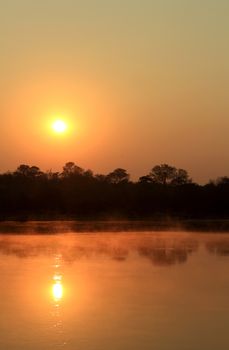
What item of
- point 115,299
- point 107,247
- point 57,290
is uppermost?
point 107,247

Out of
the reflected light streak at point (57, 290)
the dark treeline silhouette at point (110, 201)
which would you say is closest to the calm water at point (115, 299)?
the reflected light streak at point (57, 290)

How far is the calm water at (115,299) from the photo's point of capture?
827 centimetres

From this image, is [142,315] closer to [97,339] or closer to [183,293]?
[97,339]

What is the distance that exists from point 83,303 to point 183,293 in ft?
6.48

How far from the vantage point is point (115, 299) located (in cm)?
1097

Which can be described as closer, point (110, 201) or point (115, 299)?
point (115, 299)

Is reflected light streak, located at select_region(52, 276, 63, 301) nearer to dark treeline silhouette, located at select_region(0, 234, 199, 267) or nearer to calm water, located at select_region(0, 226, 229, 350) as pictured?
calm water, located at select_region(0, 226, 229, 350)

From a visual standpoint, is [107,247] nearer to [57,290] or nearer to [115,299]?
[57,290]

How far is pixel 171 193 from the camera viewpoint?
52.2m

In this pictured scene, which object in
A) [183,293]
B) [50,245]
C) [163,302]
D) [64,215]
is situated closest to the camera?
[163,302]

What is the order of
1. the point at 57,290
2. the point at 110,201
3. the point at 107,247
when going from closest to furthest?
1. the point at 57,290
2. the point at 107,247
3. the point at 110,201

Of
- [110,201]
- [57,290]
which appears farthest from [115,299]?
[110,201]

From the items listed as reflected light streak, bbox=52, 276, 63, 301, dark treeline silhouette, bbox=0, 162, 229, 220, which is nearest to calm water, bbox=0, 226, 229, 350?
reflected light streak, bbox=52, 276, 63, 301

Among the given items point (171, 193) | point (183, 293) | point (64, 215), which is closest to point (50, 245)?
point (183, 293)
